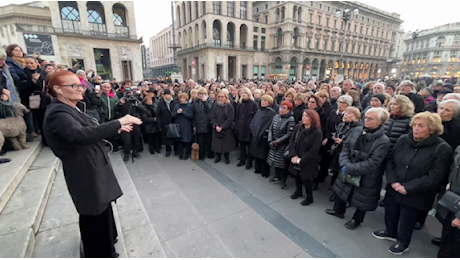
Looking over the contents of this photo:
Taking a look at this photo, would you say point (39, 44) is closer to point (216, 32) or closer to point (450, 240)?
point (450, 240)

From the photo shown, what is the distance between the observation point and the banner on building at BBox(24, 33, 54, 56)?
756 inches

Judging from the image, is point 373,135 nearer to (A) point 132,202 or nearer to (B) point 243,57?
(A) point 132,202

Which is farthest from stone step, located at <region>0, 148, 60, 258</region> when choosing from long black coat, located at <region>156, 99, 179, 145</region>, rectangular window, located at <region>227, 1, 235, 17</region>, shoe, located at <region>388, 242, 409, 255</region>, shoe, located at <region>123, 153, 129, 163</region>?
rectangular window, located at <region>227, 1, 235, 17</region>

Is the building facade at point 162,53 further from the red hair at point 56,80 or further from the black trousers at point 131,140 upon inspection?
the red hair at point 56,80

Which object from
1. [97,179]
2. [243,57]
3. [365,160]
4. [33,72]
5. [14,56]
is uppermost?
[243,57]

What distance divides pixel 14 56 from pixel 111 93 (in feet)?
6.50

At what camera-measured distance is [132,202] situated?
3406 mm

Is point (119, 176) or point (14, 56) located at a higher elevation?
point (14, 56)

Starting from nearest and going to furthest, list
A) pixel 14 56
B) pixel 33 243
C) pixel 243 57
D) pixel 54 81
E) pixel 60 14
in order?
pixel 54 81 → pixel 33 243 → pixel 14 56 → pixel 60 14 → pixel 243 57

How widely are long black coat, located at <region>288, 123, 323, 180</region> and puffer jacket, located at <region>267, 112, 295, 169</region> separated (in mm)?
297

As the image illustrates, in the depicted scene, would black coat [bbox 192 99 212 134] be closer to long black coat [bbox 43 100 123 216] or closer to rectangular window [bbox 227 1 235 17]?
long black coat [bbox 43 100 123 216]

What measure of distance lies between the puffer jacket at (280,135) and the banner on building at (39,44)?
26009 mm

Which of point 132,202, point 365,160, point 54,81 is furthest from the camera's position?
point 132,202

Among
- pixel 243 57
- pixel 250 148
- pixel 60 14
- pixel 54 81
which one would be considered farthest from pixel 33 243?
pixel 243 57
